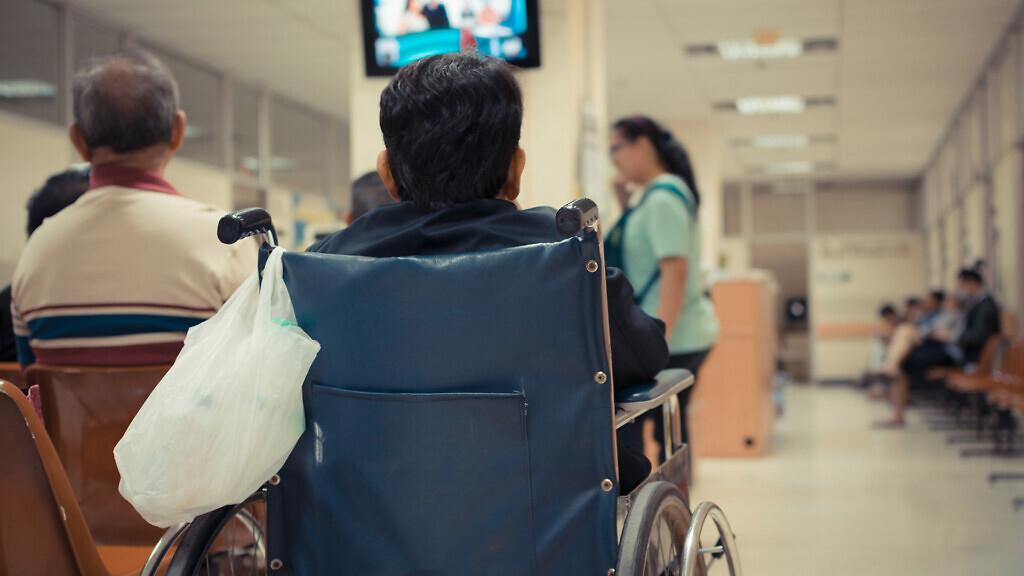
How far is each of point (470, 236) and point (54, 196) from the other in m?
1.44

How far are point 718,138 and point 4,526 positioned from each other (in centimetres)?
1039

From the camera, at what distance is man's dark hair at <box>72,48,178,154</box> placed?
1.82 meters

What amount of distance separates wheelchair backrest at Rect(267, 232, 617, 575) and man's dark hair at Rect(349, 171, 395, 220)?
1.44 meters

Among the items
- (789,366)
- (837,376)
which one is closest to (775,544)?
(837,376)

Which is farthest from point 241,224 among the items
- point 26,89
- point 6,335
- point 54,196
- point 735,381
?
point 26,89

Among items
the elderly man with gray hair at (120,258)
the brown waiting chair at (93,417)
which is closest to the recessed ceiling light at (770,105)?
the elderly man with gray hair at (120,258)

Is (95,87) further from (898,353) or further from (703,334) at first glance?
(898,353)

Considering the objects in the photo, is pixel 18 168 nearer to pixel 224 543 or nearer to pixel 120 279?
pixel 120 279

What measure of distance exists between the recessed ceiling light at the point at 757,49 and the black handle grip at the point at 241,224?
22.5ft

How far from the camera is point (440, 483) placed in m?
1.17

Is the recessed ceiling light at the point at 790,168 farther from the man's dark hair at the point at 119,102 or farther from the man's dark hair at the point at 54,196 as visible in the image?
the man's dark hair at the point at 119,102

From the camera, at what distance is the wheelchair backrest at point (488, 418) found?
A: 1.16 metres

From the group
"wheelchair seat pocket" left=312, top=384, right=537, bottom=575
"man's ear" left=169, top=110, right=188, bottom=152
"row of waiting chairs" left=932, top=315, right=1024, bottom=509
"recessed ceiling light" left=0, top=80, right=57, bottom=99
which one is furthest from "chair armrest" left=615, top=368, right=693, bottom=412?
"recessed ceiling light" left=0, top=80, right=57, bottom=99

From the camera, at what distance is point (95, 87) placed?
71.3 inches
